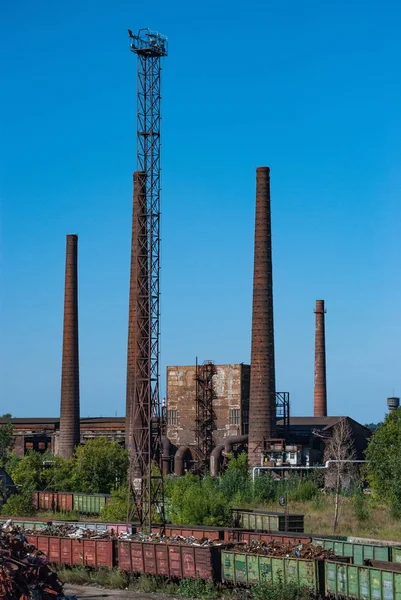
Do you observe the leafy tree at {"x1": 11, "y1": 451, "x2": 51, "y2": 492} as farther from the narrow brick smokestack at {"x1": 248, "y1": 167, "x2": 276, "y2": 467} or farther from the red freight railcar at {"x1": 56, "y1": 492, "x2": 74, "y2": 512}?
the narrow brick smokestack at {"x1": 248, "y1": 167, "x2": 276, "y2": 467}

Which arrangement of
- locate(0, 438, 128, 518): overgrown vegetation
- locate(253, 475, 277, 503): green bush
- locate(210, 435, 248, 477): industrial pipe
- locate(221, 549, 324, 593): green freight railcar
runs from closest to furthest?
locate(221, 549, 324, 593): green freight railcar < locate(253, 475, 277, 503): green bush < locate(0, 438, 128, 518): overgrown vegetation < locate(210, 435, 248, 477): industrial pipe

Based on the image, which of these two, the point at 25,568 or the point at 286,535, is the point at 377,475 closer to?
the point at 286,535

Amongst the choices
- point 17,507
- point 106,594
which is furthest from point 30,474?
point 106,594

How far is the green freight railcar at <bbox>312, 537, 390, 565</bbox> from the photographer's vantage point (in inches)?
1103

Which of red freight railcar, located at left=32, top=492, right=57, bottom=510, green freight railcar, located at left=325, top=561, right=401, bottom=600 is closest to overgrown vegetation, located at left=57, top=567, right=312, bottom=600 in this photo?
green freight railcar, located at left=325, top=561, right=401, bottom=600

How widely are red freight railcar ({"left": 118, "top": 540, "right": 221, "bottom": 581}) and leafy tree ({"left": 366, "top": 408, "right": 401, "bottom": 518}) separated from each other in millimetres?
19332

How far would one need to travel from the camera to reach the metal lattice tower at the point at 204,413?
206 ft

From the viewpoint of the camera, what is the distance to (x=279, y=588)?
24.6 metres

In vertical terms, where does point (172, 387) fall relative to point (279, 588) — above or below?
above

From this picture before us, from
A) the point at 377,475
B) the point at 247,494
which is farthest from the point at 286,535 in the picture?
the point at 247,494

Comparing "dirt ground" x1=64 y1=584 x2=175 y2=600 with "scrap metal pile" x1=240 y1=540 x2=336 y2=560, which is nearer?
"scrap metal pile" x1=240 y1=540 x2=336 y2=560

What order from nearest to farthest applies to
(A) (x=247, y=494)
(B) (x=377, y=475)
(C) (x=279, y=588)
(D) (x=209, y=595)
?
(C) (x=279, y=588)
(D) (x=209, y=595)
(B) (x=377, y=475)
(A) (x=247, y=494)

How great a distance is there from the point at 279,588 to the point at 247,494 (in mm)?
27075

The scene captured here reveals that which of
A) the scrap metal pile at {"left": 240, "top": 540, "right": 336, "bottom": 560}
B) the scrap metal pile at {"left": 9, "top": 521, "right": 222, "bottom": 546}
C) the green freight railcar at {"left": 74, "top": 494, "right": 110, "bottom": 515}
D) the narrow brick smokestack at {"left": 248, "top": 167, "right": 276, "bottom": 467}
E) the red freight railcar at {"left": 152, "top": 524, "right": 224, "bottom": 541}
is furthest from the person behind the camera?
the narrow brick smokestack at {"left": 248, "top": 167, "right": 276, "bottom": 467}
